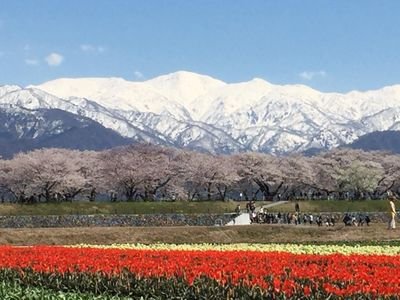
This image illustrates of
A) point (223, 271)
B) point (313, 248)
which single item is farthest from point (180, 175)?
point (223, 271)

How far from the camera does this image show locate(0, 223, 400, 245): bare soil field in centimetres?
4984

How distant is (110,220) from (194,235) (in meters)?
27.7

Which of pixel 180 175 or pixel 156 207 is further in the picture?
pixel 180 175

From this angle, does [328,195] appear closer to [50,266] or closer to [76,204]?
[76,204]

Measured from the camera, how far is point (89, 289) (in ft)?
67.3

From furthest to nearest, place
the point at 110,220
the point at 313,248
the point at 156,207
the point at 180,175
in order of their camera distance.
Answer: the point at 180,175 < the point at 156,207 < the point at 110,220 < the point at 313,248

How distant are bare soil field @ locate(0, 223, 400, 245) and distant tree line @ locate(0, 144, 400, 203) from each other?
68.4m

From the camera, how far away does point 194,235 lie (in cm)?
5297

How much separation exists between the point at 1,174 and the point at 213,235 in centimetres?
8944

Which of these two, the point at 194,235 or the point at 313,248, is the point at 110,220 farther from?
the point at 313,248

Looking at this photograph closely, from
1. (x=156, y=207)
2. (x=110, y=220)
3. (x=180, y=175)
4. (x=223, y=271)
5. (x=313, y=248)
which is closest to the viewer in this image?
(x=223, y=271)

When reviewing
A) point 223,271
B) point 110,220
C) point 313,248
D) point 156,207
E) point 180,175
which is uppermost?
point 180,175

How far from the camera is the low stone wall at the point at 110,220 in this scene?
75094 millimetres

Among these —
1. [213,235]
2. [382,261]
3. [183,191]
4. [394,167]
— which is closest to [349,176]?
[394,167]
